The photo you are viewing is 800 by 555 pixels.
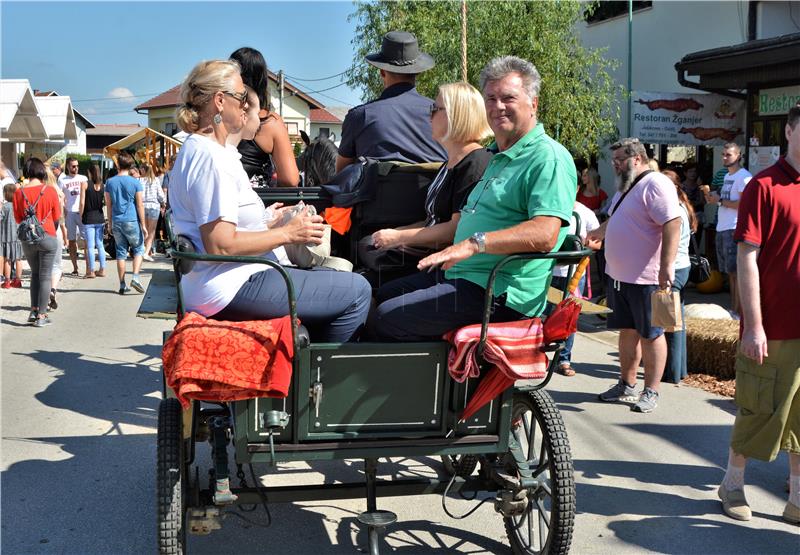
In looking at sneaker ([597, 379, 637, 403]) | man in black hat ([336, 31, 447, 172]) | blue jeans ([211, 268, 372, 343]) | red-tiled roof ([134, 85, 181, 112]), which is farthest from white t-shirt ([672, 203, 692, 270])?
red-tiled roof ([134, 85, 181, 112])

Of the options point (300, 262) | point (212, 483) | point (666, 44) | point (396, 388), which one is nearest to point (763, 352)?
point (396, 388)

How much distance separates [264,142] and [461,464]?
2287 mm

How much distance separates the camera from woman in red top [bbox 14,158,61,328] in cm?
1042

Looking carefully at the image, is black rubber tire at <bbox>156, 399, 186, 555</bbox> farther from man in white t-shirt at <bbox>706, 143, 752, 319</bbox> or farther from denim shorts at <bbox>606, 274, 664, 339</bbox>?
man in white t-shirt at <bbox>706, 143, 752, 319</bbox>

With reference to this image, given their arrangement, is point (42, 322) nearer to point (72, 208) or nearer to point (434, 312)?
point (72, 208)

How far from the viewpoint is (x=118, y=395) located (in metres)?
7.08

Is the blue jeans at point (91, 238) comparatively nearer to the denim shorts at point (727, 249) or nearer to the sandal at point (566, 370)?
the sandal at point (566, 370)

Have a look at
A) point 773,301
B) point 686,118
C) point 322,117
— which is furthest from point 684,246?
point 322,117

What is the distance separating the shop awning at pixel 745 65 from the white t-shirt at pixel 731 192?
2.10m

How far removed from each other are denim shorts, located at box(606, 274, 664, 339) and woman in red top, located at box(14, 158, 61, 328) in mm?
6970

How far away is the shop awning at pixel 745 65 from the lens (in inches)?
467

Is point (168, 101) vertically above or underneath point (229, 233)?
above

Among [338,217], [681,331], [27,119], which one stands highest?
[27,119]

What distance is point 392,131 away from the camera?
4.76 metres
